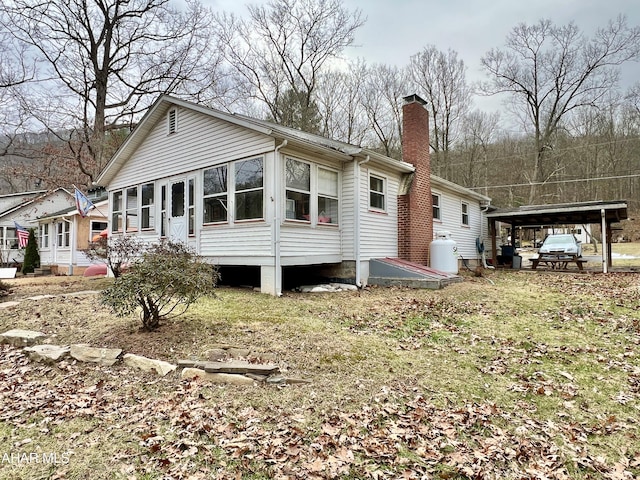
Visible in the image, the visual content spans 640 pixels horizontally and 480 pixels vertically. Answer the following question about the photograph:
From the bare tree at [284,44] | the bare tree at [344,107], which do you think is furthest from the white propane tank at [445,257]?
the bare tree at [284,44]

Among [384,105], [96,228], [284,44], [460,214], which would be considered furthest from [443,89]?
[96,228]

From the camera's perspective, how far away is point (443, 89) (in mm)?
28422

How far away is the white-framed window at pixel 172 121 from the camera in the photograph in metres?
11.1

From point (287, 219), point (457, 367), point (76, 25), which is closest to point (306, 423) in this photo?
point (457, 367)

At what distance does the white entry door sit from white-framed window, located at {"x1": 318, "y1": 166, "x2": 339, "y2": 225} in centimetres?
397

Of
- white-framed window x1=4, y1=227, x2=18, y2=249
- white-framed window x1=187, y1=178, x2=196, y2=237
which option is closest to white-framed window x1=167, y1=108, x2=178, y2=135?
white-framed window x1=187, y1=178, x2=196, y2=237

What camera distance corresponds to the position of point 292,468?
258cm

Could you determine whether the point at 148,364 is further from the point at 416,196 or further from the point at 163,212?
the point at 416,196

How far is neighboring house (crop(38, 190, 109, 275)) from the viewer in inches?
676

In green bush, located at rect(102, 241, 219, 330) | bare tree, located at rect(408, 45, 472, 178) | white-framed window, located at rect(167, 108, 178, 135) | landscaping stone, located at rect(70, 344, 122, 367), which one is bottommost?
landscaping stone, located at rect(70, 344, 122, 367)

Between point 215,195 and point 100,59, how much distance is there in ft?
54.8

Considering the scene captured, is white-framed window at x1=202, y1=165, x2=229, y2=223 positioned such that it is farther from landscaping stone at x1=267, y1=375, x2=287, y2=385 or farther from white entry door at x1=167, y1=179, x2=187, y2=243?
landscaping stone at x1=267, y1=375, x2=287, y2=385

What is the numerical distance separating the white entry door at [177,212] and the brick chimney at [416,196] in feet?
20.9

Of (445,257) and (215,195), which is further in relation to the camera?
(445,257)
